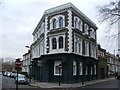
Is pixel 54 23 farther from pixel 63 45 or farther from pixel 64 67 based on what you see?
pixel 64 67

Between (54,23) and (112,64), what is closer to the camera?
(54,23)

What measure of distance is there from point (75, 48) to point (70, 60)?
300 cm

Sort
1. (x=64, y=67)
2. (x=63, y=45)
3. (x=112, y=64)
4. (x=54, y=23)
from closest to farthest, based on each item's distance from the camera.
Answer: (x=64, y=67), (x=63, y=45), (x=54, y=23), (x=112, y=64)

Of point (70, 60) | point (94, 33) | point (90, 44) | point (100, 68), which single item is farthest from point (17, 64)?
point (100, 68)

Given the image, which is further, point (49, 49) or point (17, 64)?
point (49, 49)

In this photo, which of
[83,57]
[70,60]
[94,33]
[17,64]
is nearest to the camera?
[17,64]

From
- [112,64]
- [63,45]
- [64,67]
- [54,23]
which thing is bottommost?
[64,67]

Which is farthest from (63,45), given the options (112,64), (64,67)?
(112,64)

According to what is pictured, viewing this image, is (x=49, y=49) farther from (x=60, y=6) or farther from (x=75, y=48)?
(x=60, y=6)

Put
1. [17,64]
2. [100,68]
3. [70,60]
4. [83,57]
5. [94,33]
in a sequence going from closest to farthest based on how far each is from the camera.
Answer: [17,64]
[70,60]
[83,57]
[94,33]
[100,68]

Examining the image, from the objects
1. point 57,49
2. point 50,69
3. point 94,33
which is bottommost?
point 50,69

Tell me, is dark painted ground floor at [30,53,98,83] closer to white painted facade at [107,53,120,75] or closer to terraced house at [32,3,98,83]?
terraced house at [32,3,98,83]

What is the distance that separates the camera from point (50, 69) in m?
43.3

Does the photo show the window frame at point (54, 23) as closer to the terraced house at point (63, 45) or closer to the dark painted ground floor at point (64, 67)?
the terraced house at point (63, 45)
